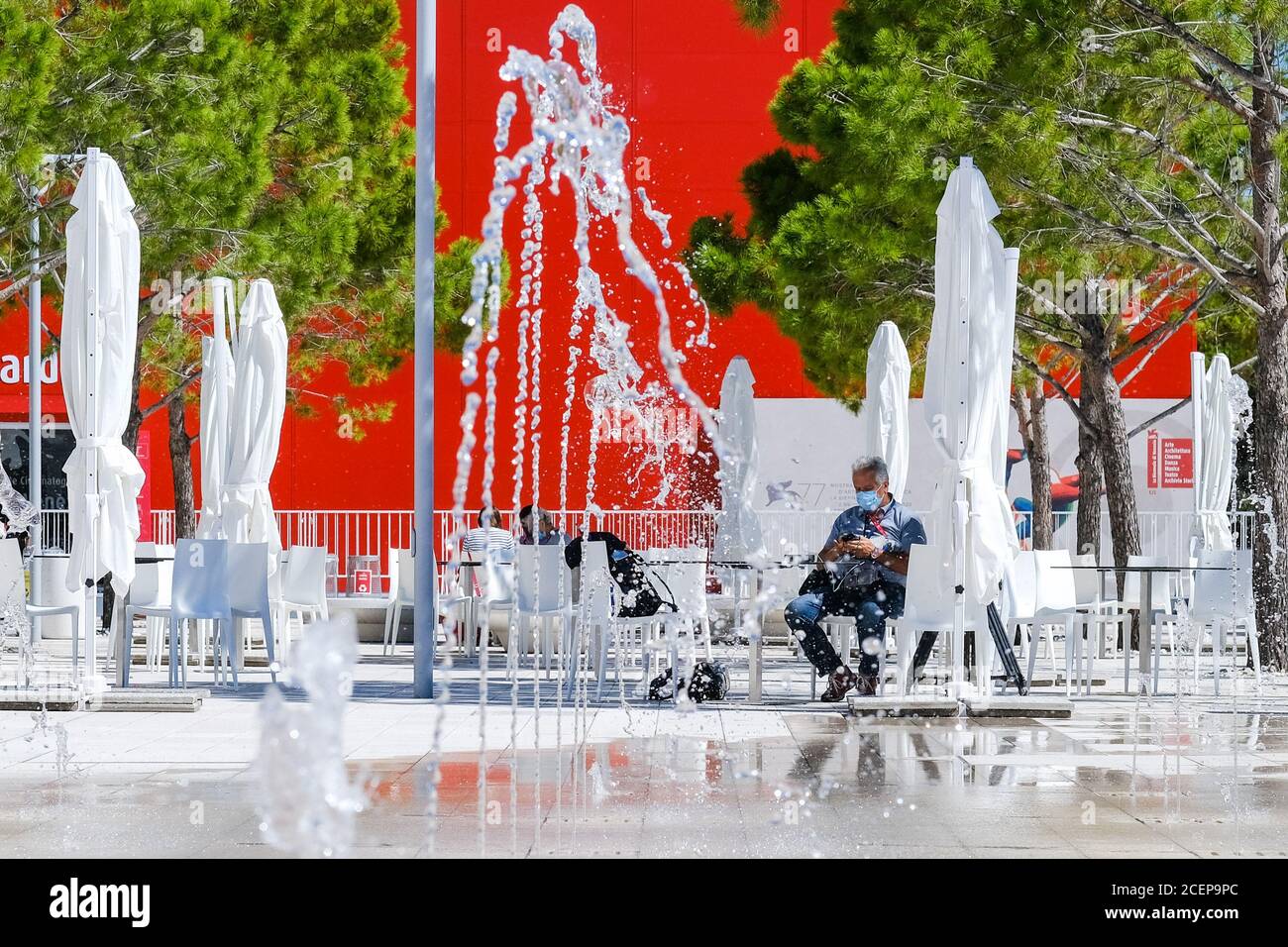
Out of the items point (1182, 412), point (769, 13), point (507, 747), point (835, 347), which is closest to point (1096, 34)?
point (769, 13)

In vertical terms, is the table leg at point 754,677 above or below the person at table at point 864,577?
below

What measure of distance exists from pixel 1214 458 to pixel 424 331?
8.95 meters

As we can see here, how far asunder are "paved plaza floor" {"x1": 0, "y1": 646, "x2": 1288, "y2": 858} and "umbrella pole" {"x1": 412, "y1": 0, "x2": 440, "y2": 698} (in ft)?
2.26

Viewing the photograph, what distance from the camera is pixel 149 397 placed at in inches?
1052

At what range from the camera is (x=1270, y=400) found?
14.2m

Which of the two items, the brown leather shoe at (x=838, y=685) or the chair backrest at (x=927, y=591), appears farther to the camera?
the brown leather shoe at (x=838, y=685)

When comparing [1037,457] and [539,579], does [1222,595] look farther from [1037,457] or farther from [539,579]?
[1037,457]

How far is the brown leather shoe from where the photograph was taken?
11070 millimetres

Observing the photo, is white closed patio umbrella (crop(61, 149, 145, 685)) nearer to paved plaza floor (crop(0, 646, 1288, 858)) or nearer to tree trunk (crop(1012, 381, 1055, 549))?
paved plaza floor (crop(0, 646, 1288, 858))

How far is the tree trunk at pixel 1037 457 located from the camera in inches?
814

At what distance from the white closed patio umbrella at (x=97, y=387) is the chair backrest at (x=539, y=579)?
246 centimetres

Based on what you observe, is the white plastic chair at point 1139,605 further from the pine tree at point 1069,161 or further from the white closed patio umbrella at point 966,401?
the white closed patio umbrella at point 966,401

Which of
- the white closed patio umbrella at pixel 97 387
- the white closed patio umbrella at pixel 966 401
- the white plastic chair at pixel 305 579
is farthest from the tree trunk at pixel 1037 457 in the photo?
the white closed patio umbrella at pixel 97 387

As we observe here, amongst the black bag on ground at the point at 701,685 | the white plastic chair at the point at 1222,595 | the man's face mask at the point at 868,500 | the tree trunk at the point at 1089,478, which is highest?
the tree trunk at the point at 1089,478
